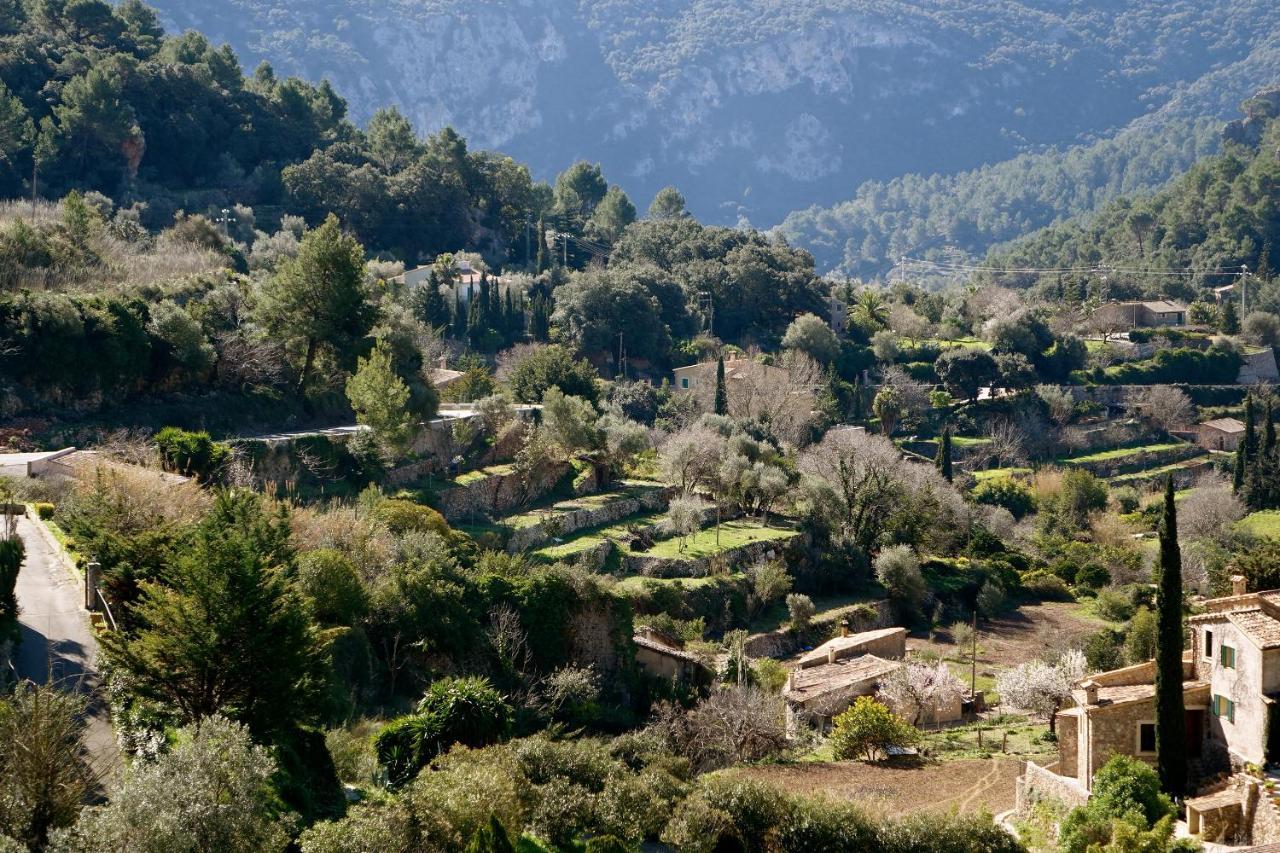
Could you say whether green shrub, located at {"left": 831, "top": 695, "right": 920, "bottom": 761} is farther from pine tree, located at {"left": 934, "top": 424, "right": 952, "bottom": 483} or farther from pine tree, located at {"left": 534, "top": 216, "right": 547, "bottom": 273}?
pine tree, located at {"left": 534, "top": 216, "right": 547, "bottom": 273}

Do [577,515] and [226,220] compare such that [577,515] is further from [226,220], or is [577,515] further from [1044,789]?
[226,220]

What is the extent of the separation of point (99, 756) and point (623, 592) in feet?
54.5

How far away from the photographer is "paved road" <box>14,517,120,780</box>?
21.7 m

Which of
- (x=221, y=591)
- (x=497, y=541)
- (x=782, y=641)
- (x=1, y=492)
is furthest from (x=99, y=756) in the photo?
(x=782, y=641)

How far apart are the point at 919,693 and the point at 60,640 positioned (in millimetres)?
18458

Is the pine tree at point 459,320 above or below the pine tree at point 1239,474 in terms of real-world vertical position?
above

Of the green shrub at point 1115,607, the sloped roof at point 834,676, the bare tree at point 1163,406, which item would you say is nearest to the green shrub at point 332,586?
the sloped roof at point 834,676

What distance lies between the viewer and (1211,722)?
27047mm

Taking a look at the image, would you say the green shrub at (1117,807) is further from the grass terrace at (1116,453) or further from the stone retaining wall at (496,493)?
the grass terrace at (1116,453)

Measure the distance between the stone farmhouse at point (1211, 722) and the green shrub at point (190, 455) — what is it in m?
19.9

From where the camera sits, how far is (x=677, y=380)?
229 ft

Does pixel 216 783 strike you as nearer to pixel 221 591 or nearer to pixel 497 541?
pixel 221 591

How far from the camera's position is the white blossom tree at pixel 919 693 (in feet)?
115

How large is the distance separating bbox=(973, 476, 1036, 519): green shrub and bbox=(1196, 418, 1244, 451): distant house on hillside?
15733 millimetres
